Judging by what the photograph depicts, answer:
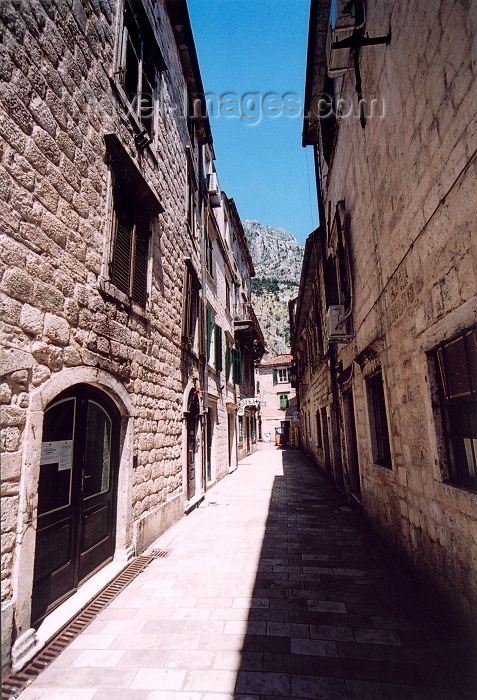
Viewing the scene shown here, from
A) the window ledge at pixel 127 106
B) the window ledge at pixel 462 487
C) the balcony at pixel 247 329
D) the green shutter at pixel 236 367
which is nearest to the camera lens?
the window ledge at pixel 462 487

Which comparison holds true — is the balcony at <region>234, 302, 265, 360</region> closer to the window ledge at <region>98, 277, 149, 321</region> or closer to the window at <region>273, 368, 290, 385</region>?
the window ledge at <region>98, 277, 149, 321</region>

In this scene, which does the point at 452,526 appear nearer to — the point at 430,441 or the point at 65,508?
the point at 430,441

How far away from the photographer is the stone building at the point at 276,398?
33.8m

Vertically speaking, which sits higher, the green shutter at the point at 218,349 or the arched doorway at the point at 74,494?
the green shutter at the point at 218,349

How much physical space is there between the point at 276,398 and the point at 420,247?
104 feet

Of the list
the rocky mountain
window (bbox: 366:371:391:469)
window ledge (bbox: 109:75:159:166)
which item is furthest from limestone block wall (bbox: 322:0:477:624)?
the rocky mountain

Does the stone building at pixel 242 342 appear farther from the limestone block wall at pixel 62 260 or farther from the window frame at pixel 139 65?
the window frame at pixel 139 65

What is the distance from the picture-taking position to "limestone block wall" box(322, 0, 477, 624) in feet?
8.68

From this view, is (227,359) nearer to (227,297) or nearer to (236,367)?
(236,367)

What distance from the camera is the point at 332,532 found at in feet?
19.6

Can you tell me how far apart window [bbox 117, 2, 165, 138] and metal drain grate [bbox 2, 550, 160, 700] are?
20.9 ft

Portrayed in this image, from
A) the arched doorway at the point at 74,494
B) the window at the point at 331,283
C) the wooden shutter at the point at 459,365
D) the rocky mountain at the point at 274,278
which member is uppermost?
the rocky mountain at the point at 274,278

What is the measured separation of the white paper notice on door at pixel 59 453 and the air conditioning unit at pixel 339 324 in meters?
4.92

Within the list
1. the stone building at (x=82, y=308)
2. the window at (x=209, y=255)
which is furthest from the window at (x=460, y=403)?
the window at (x=209, y=255)
